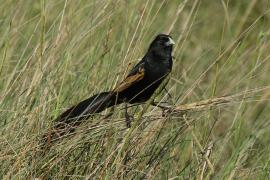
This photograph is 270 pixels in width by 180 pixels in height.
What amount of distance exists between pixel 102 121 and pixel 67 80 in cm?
72

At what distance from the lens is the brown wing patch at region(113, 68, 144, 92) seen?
3.51 m

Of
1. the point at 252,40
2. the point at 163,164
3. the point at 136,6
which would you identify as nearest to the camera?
the point at 163,164

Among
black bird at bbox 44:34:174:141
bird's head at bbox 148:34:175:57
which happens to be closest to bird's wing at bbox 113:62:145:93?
black bird at bbox 44:34:174:141

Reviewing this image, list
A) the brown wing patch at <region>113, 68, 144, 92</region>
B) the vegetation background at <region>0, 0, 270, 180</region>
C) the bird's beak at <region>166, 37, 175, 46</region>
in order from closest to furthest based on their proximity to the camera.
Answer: the vegetation background at <region>0, 0, 270, 180</region> < the brown wing patch at <region>113, 68, 144, 92</region> < the bird's beak at <region>166, 37, 175, 46</region>

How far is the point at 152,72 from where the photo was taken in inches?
153

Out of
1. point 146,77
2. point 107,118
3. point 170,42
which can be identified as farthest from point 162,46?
point 107,118

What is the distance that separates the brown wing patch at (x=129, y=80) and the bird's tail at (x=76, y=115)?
0.06 meters

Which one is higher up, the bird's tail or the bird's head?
the bird's head

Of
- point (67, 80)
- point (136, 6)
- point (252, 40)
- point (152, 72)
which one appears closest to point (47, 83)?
point (67, 80)

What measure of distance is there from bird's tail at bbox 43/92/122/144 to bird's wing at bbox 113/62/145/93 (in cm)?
8

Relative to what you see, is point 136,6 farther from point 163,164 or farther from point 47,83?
point 163,164

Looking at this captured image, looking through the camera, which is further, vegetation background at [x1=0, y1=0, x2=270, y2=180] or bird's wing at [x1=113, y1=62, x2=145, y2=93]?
bird's wing at [x1=113, y1=62, x2=145, y2=93]

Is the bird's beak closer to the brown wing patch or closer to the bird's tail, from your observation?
the brown wing patch

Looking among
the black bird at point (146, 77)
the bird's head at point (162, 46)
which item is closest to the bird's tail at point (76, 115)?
the black bird at point (146, 77)
